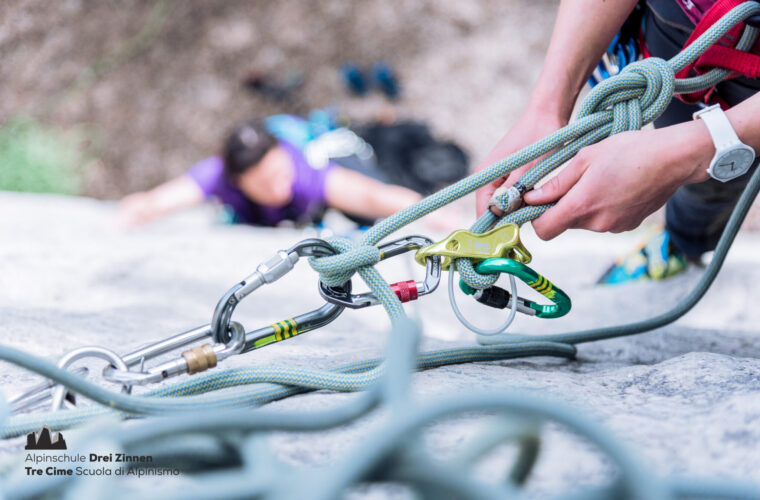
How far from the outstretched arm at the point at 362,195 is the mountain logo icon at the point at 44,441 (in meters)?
2.09

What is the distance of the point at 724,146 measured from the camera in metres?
0.67

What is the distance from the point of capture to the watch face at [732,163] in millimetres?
677

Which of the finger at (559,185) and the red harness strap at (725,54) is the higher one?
the red harness strap at (725,54)

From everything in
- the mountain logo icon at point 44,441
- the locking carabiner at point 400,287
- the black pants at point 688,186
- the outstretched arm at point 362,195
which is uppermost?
the outstretched arm at point 362,195

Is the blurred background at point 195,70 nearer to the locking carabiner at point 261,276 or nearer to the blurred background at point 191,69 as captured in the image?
the blurred background at point 191,69

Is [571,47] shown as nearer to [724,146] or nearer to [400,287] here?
[724,146]

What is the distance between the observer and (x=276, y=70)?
141 inches

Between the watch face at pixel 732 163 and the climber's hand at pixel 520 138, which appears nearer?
the watch face at pixel 732 163

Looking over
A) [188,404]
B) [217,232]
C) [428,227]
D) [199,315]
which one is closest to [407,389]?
[188,404]

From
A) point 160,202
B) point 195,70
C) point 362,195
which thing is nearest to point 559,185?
point 362,195

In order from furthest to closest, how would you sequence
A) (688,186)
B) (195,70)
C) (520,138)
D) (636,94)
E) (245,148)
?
(195,70) < (245,148) < (688,186) < (520,138) < (636,94)

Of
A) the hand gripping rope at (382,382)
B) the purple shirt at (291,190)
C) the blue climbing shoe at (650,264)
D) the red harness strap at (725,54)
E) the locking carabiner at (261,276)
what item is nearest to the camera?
the hand gripping rope at (382,382)

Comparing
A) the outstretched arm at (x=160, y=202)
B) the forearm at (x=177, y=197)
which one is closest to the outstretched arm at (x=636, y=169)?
the outstretched arm at (x=160, y=202)

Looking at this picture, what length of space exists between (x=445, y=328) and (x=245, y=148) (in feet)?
4.78
